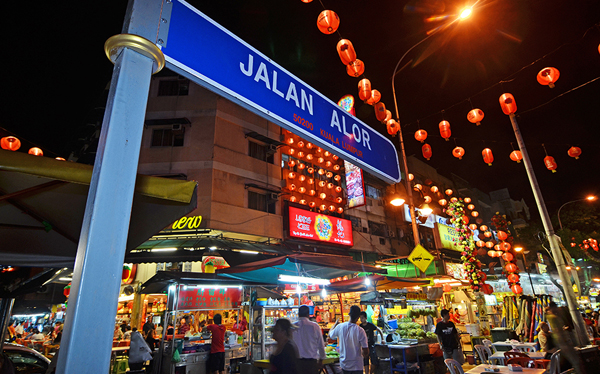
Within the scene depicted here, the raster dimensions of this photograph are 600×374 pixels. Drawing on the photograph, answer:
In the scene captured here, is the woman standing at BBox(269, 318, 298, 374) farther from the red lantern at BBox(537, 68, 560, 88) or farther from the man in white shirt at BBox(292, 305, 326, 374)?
the red lantern at BBox(537, 68, 560, 88)

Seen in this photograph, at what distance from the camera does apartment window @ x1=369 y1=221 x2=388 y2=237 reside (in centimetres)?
2588

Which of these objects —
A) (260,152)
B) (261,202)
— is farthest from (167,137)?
(261,202)

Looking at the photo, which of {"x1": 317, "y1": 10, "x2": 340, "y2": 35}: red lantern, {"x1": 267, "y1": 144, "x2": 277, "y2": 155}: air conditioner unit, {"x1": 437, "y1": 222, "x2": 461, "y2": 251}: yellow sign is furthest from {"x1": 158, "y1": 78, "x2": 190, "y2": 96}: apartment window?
{"x1": 437, "y1": 222, "x2": 461, "y2": 251}: yellow sign

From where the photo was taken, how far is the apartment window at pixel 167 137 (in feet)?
57.6

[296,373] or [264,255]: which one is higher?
[264,255]

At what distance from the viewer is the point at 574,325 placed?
29.8ft

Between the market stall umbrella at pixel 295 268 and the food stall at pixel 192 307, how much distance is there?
788 mm

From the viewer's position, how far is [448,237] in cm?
3203

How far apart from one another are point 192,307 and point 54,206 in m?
6.66

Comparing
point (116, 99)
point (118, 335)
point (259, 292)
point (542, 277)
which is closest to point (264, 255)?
point (259, 292)

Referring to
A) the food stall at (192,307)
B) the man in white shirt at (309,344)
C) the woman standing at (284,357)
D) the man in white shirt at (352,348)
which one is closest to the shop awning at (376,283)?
the food stall at (192,307)

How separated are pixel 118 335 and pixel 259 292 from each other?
27.9 feet

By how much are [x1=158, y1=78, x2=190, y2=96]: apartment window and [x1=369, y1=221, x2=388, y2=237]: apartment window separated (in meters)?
16.6

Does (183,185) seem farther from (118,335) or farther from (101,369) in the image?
(118,335)
